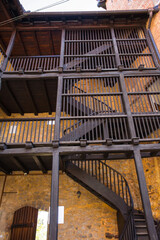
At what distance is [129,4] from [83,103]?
9.65 meters

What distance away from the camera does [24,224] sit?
290 inches

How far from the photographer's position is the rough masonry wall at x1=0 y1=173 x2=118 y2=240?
23.9ft

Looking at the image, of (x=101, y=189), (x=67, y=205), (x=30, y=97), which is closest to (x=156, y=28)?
(x=30, y=97)

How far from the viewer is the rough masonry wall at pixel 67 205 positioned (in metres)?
7.27

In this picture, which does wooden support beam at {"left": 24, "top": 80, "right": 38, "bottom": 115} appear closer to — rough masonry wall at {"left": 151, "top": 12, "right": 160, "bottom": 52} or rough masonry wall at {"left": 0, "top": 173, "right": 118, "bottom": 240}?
rough masonry wall at {"left": 0, "top": 173, "right": 118, "bottom": 240}

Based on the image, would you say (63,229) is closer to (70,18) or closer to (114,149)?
(114,149)

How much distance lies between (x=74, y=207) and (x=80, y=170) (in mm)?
2101

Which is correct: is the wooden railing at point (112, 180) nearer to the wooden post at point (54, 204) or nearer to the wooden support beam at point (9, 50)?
the wooden post at point (54, 204)

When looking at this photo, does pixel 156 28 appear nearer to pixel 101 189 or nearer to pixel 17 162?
pixel 101 189

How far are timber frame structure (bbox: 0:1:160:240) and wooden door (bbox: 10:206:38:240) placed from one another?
1.68 meters

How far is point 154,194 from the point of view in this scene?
758 centimetres

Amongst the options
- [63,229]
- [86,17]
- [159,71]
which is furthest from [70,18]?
[63,229]

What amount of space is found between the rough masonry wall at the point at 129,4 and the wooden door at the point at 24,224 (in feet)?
38.6

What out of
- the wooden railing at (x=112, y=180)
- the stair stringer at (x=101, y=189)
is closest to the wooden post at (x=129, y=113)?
the wooden railing at (x=112, y=180)
